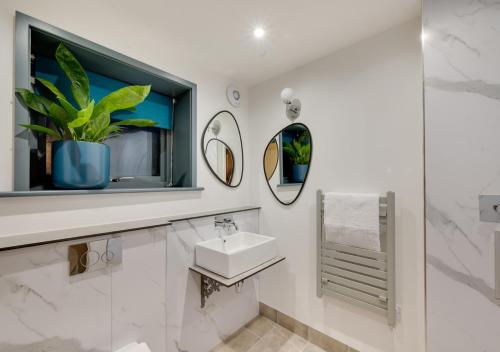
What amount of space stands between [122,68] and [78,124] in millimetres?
582

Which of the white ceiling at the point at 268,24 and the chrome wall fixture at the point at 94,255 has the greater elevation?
the white ceiling at the point at 268,24

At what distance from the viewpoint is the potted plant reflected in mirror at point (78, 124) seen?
104cm

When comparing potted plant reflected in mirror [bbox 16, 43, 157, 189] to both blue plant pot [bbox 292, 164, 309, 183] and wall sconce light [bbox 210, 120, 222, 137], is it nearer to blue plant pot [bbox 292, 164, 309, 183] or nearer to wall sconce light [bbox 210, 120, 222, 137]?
wall sconce light [bbox 210, 120, 222, 137]

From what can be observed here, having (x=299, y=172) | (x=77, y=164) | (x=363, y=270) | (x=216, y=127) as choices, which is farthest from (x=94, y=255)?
(x=363, y=270)

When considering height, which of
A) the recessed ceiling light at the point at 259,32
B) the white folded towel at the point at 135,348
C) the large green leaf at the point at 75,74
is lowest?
the white folded towel at the point at 135,348

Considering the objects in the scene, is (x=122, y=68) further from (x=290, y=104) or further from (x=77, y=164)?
(x=290, y=104)

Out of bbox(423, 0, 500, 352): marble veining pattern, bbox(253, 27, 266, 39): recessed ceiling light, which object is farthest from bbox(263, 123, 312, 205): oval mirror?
bbox(423, 0, 500, 352): marble veining pattern

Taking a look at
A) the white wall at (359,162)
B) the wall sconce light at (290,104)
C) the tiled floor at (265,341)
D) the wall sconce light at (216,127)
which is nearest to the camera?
the white wall at (359,162)

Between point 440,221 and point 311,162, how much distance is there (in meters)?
0.86

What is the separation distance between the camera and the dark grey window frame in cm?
101

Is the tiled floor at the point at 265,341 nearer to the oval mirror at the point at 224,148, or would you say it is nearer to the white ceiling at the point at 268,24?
the oval mirror at the point at 224,148

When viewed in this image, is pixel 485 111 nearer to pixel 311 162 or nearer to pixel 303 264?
pixel 311 162

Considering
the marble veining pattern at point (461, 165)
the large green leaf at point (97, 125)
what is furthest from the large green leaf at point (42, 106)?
the marble veining pattern at point (461, 165)

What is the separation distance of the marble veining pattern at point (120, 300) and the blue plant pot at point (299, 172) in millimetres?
753
